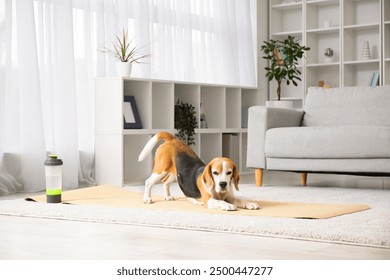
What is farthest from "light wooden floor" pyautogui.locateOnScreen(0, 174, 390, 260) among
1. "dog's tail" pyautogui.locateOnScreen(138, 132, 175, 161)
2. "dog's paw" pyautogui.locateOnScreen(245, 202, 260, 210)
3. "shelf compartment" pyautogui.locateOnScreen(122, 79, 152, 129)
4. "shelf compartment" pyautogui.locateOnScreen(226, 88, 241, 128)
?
"shelf compartment" pyautogui.locateOnScreen(226, 88, 241, 128)

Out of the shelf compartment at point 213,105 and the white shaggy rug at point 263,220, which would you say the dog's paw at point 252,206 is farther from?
the shelf compartment at point 213,105

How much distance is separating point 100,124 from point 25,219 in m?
1.97

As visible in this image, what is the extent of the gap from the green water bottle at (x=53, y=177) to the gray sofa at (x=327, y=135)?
160 cm

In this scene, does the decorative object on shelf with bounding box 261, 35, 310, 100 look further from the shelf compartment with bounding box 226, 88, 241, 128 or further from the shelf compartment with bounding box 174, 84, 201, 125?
the shelf compartment with bounding box 174, 84, 201, 125

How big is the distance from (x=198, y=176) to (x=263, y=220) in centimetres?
60

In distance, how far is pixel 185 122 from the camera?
5.46m

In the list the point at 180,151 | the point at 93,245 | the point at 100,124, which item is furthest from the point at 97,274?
the point at 100,124

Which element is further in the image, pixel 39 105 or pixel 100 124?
pixel 100 124

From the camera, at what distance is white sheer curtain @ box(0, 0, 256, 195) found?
4477mm

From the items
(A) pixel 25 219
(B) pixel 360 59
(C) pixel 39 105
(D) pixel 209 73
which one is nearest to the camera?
(A) pixel 25 219

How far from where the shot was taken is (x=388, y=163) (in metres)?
4.16

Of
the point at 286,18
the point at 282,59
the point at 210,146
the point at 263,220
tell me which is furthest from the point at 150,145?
the point at 286,18

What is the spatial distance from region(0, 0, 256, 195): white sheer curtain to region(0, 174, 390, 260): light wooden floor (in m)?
1.78

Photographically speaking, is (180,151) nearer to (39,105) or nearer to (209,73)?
(39,105)
